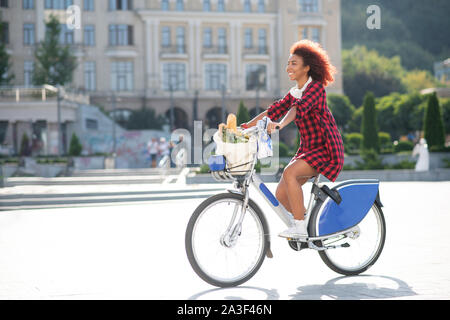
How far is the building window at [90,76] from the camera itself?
5291 centimetres

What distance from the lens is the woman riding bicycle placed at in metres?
4.76

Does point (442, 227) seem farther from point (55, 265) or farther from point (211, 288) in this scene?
point (55, 265)

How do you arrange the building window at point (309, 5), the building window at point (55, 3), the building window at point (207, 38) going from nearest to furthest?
1. the building window at point (55, 3)
2. the building window at point (207, 38)
3. the building window at point (309, 5)

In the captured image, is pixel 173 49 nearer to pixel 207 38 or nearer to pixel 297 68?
pixel 207 38

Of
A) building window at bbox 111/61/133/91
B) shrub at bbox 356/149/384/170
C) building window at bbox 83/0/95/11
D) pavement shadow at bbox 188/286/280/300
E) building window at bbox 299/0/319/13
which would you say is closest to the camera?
pavement shadow at bbox 188/286/280/300

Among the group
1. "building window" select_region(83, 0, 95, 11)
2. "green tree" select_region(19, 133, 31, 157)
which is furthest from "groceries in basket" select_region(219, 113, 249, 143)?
"building window" select_region(83, 0, 95, 11)

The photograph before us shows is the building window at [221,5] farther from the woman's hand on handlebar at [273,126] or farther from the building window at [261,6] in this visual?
the woman's hand on handlebar at [273,126]

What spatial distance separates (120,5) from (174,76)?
8.09m

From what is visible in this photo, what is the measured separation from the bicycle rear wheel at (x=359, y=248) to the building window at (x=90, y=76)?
50.0 meters

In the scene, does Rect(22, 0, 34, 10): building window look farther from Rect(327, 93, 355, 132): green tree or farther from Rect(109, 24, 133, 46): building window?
Rect(327, 93, 355, 132): green tree

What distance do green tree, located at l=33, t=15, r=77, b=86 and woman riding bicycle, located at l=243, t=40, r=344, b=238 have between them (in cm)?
4209

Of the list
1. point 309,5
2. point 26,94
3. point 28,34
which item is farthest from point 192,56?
point 26,94

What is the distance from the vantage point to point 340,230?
16.4 feet

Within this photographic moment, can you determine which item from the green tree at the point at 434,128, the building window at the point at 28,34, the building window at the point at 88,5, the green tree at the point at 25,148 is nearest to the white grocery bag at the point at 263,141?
the green tree at the point at 434,128
